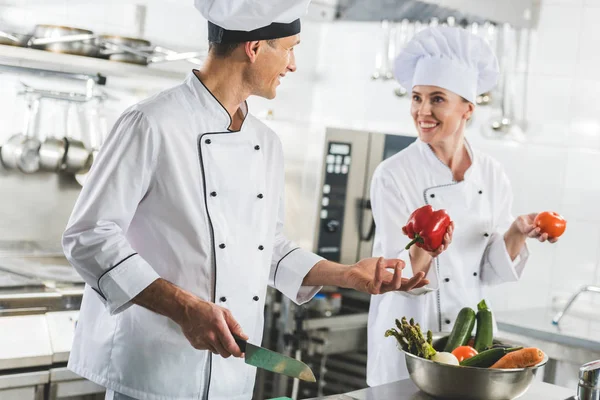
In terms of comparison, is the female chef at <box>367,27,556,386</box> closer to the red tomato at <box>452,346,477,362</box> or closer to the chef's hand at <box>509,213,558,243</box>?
the chef's hand at <box>509,213,558,243</box>

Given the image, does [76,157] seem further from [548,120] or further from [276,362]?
[276,362]

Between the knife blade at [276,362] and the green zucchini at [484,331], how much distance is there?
23.5 inches

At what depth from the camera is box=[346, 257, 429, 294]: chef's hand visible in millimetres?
1837

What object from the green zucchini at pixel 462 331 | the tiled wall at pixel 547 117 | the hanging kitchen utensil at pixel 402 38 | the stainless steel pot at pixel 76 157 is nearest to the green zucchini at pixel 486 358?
the green zucchini at pixel 462 331

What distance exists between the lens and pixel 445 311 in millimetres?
2535

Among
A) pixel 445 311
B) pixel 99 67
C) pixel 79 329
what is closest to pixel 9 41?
pixel 99 67

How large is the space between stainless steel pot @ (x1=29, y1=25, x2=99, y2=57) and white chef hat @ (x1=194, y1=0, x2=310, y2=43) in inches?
60.1

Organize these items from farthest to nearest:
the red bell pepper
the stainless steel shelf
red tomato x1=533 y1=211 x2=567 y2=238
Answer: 1. the stainless steel shelf
2. red tomato x1=533 y1=211 x2=567 y2=238
3. the red bell pepper

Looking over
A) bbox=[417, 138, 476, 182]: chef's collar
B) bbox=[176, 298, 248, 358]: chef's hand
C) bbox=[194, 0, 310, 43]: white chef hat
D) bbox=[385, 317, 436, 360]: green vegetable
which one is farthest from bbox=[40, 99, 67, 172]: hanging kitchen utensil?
bbox=[385, 317, 436, 360]: green vegetable

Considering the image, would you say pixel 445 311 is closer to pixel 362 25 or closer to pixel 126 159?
pixel 126 159

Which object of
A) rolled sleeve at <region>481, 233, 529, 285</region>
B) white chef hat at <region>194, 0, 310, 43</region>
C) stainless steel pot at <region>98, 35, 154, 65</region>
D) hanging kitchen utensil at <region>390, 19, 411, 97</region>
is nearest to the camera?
white chef hat at <region>194, 0, 310, 43</region>

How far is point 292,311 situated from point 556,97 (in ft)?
5.18

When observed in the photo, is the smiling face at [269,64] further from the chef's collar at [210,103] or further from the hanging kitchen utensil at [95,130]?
the hanging kitchen utensil at [95,130]

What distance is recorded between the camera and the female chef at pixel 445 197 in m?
2.52
